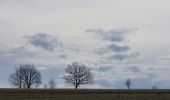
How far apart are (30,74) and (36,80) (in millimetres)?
2665

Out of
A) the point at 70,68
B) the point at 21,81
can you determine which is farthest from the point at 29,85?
the point at 70,68

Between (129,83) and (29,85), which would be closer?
(29,85)

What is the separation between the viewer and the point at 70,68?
132 meters
